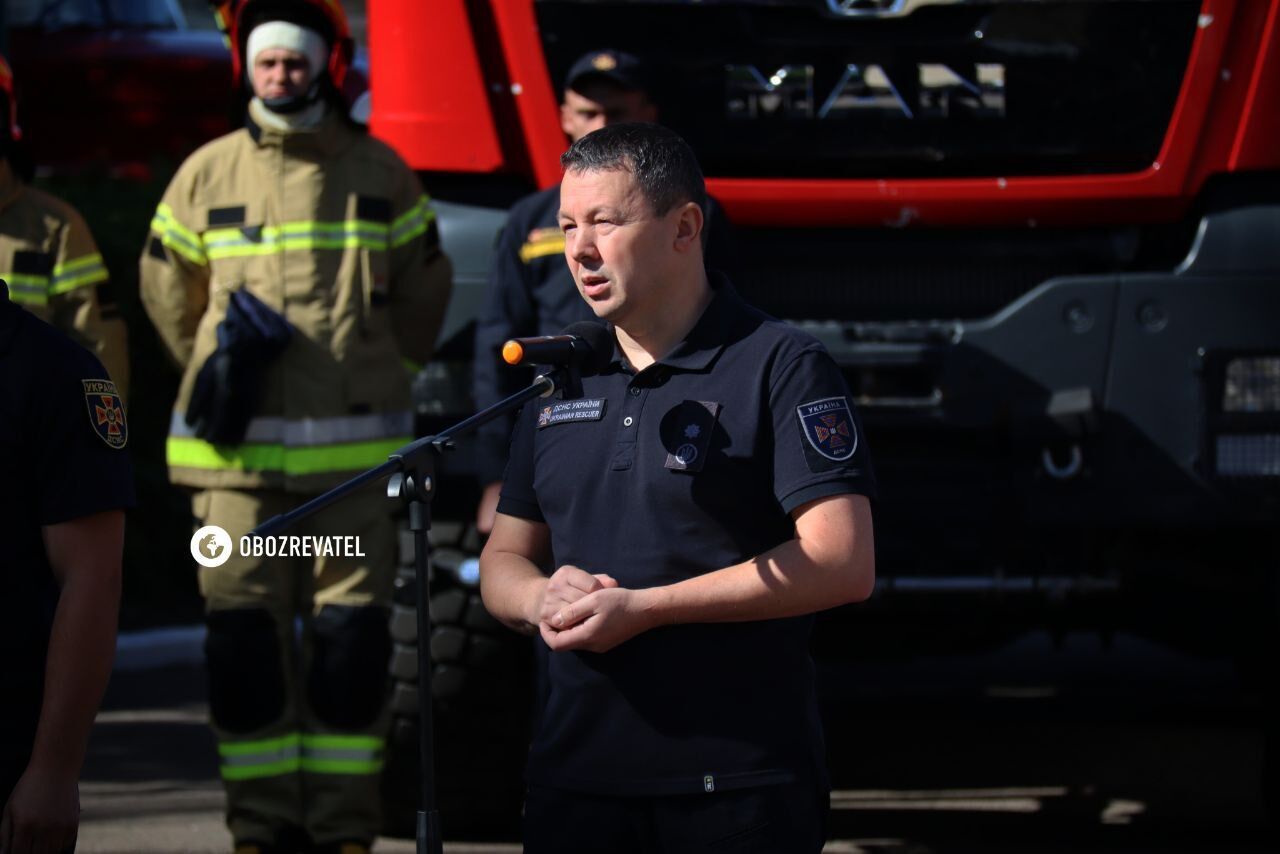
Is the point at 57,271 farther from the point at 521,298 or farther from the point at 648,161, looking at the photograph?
the point at 648,161

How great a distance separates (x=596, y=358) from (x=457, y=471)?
240 cm

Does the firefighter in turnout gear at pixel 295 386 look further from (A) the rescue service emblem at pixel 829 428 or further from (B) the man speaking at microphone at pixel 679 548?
(A) the rescue service emblem at pixel 829 428

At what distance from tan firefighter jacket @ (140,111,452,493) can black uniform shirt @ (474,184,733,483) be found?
0.78 ft

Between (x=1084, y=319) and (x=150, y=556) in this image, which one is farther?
(x=150, y=556)

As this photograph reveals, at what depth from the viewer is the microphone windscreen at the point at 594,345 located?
3111mm

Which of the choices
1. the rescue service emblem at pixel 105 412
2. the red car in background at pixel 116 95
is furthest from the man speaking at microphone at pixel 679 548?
the red car in background at pixel 116 95

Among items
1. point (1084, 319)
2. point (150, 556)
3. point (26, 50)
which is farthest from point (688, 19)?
point (26, 50)

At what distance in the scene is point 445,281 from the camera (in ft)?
17.9

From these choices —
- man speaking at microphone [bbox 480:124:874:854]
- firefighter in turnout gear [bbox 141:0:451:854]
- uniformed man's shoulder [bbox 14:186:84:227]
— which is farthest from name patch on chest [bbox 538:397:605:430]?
uniformed man's shoulder [bbox 14:186:84:227]

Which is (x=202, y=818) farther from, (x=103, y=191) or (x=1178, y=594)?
(x=103, y=191)

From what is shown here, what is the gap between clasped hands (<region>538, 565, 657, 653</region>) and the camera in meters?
2.95

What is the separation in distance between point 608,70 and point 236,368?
1.17 m

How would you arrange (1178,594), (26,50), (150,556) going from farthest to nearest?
1. (26,50)
2. (150,556)
3. (1178,594)

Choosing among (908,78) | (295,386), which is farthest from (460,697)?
(908,78)
